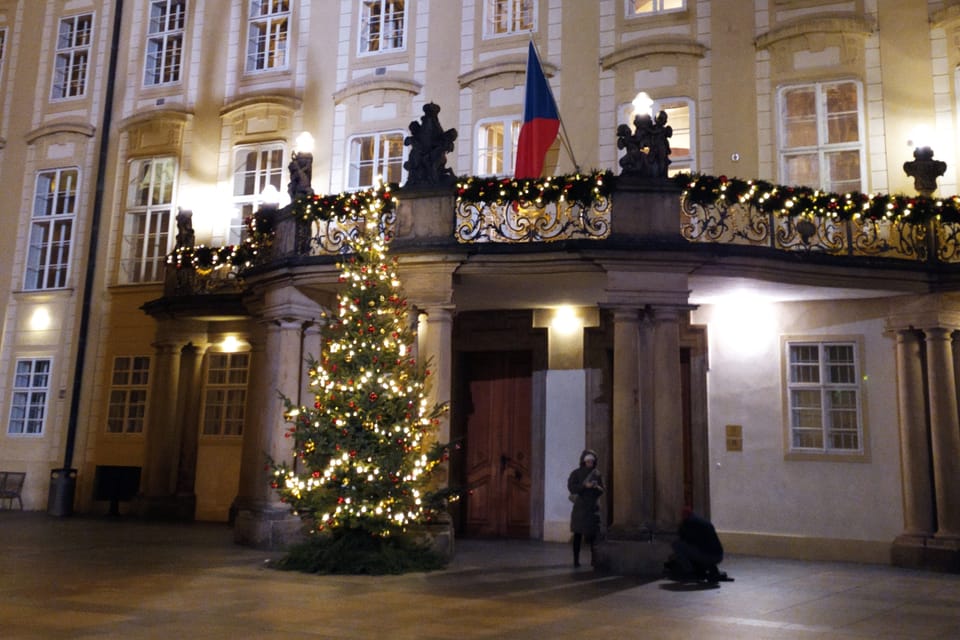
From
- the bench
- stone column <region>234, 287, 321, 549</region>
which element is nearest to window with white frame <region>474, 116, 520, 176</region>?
stone column <region>234, 287, 321, 549</region>

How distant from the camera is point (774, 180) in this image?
1548 cm

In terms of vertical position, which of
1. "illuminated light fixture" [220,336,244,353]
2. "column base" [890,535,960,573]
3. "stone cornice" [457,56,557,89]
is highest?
"stone cornice" [457,56,557,89]

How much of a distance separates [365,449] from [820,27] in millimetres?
10591

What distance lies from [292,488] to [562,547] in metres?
5.02

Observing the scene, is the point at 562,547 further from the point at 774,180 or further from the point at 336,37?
the point at 336,37

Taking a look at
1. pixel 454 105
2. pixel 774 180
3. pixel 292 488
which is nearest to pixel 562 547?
pixel 292 488

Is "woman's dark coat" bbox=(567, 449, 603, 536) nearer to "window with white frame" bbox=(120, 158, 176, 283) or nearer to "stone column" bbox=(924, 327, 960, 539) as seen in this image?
"stone column" bbox=(924, 327, 960, 539)

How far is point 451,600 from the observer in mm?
9234

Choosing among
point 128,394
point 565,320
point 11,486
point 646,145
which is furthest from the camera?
point 11,486

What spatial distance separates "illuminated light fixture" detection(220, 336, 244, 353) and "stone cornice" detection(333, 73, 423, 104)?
17.7ft

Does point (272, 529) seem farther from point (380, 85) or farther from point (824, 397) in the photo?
point (380, 85)

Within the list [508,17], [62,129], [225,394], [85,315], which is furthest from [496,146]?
[62,129]

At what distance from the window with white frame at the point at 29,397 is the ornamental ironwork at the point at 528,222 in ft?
43.0

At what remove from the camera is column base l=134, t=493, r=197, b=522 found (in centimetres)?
1873
